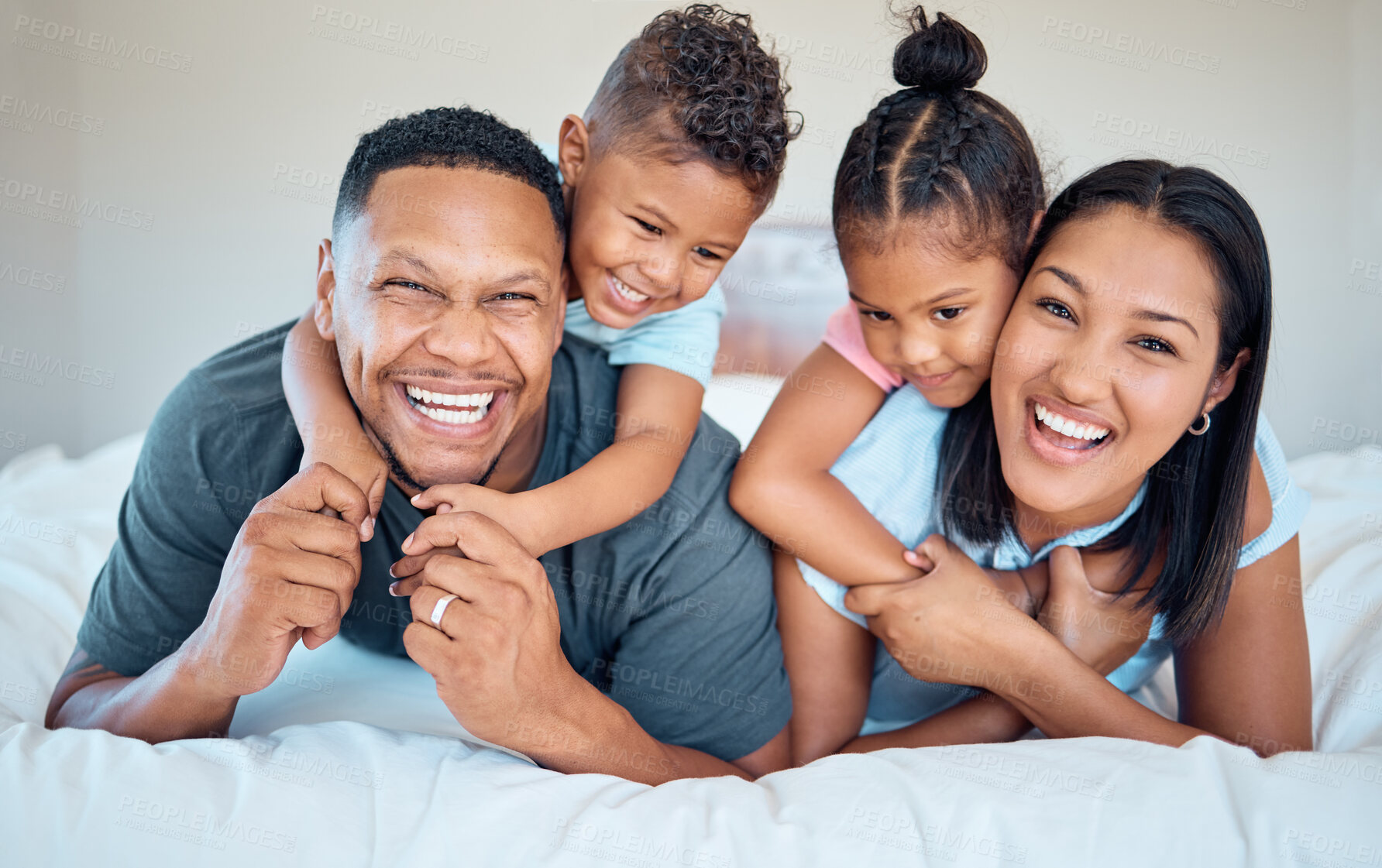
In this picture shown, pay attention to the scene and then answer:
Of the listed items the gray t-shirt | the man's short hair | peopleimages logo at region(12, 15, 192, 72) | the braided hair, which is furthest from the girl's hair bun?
peopleimages logo at region(12, 15, 192, 72)

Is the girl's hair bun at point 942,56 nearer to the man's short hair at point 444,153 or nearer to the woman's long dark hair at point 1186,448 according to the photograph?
the woman's long dark hair at point 1186,448

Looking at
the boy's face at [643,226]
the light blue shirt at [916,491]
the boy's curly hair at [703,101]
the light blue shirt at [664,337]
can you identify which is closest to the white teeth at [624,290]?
the boy's face at [643,226]

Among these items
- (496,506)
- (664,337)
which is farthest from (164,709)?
(664,337)

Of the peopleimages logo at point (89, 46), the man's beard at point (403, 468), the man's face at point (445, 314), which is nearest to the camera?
the man's face at point (445, 314)

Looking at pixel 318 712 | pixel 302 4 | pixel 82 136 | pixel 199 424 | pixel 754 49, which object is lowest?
pixel 318 712

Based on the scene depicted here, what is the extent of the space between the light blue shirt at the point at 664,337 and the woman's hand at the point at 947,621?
1.79 ft

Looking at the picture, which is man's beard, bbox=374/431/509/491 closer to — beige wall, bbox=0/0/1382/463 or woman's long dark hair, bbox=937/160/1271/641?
woman's long dark hair, bbox=937/160/1271/641

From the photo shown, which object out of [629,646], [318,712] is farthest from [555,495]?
Result: [318,712]

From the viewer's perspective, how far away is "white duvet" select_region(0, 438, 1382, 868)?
1137 millimetres

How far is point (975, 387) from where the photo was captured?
1.74 metres

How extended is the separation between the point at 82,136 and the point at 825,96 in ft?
9.44

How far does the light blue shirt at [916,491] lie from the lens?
1.78 m

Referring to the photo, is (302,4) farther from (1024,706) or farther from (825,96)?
(1024,706)

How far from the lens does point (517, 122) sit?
3.93 m
